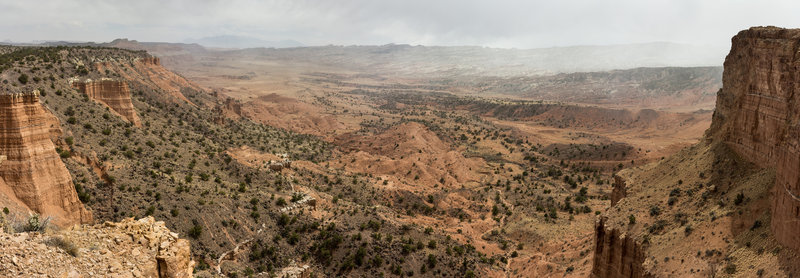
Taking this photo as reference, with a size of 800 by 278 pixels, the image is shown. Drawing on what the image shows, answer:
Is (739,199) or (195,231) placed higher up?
(739,199)

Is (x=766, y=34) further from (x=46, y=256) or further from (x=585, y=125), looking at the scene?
(x=585, y=125)

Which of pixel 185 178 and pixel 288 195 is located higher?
pixel 185 178

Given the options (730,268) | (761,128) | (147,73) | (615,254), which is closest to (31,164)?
(615,254)

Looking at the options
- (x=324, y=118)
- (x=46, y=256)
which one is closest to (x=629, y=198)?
(x=46, y=256)

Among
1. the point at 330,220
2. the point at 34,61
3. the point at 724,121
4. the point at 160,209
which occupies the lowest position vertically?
the point at 330,220

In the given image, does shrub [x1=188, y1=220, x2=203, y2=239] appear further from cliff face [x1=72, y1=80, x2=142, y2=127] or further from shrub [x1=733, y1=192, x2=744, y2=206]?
shrub [x1=733, y1=192, x2=744, y2=206]

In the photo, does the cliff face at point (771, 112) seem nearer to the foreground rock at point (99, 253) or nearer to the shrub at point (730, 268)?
the shrub at point (730, 268)

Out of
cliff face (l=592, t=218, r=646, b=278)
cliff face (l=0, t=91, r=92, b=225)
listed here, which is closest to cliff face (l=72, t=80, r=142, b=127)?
cliff face (l=0, t=91, r=92, b=225)

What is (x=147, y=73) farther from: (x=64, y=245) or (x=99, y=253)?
(x=64, y=245)
